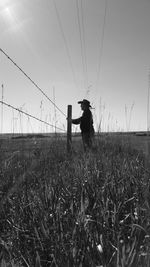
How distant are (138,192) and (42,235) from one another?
94 centimetres

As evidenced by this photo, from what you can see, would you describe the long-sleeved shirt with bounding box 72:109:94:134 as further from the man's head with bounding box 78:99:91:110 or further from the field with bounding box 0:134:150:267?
the field with bounding box 0:134:150:267

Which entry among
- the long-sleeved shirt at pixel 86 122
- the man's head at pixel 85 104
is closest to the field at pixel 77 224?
the long-sleeved shirt at pixel 86 122

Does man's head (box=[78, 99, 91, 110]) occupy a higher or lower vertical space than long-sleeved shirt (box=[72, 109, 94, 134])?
higher

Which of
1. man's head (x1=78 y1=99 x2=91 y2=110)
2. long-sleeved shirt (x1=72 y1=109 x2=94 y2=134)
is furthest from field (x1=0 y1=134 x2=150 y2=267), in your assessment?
man's head (x1=78 y1=99 x2=91 y2=110)

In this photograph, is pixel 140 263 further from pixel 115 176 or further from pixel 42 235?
pixel 115 176

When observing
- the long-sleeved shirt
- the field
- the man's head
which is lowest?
the field

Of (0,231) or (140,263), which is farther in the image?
(0,231)

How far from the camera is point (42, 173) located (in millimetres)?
3232

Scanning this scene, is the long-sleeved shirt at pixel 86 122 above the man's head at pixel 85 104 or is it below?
below

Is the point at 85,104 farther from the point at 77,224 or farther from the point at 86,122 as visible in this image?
the point at 77,224

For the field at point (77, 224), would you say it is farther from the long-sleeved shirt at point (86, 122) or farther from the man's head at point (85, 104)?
the man's head at point (85, 104)

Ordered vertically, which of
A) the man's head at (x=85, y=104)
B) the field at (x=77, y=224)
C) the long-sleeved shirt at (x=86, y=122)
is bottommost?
the field at (x=77, y=224)

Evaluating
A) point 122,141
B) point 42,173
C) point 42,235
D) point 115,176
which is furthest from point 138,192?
point 122,141

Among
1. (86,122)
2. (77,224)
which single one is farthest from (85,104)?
(77,224)
